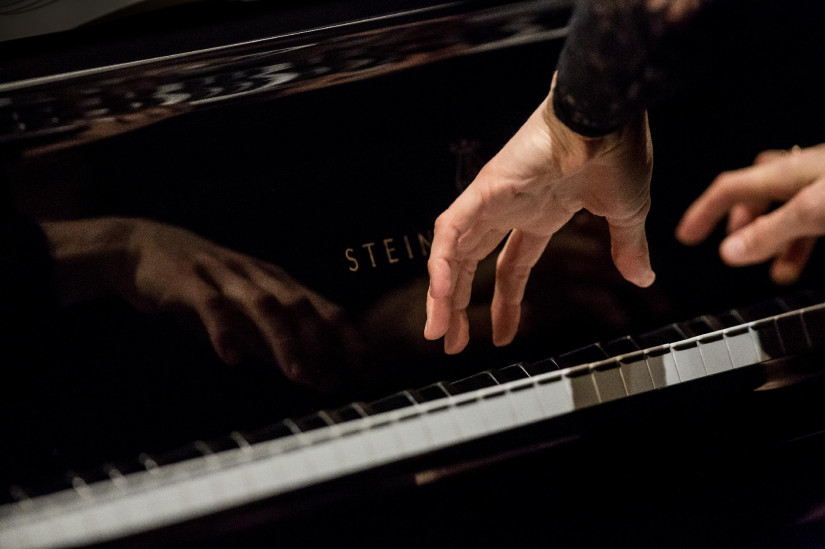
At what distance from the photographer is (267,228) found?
681mm

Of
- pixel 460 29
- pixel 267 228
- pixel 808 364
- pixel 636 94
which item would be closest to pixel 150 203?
pixel 267 228

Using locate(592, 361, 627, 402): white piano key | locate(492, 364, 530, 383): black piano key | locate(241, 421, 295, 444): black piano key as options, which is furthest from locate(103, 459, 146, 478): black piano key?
locate(592, 361, 627, 402): white piano key

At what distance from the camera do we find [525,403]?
727 mm

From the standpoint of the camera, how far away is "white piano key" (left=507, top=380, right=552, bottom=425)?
73 cm

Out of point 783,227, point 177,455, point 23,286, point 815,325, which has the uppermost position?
point 23,286

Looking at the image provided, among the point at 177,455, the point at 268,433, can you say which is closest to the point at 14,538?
the point at 177,455

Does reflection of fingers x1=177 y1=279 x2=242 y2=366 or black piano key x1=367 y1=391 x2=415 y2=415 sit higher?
reflection of fingers x1=177 y1=279 x2=242 y2=366

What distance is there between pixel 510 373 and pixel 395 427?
156mm

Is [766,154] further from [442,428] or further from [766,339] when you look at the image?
[442,428]

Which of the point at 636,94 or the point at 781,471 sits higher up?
the point at 636,94

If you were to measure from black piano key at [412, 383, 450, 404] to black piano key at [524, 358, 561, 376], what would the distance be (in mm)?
105

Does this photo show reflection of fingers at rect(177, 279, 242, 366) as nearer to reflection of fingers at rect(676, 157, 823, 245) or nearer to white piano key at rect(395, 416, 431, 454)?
white piano key at rect(395, 416, 431, 454)

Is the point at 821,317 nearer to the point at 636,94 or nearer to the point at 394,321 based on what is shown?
the point at 636,94

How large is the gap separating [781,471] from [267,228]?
74 centimetres
